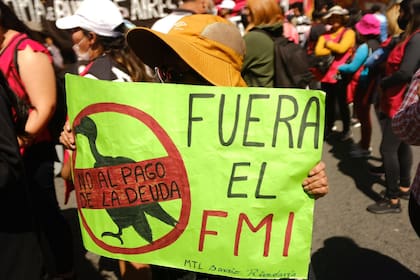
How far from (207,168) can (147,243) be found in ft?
1.09

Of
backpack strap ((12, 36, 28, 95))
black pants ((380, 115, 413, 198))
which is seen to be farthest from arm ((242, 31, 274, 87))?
backpack strap ((12, 36, 28, 95))

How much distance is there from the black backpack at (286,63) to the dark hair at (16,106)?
2049 millimetres

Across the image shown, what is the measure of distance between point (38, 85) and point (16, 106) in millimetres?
526

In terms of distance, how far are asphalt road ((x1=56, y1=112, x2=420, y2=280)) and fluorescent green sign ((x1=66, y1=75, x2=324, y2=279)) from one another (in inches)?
66.0

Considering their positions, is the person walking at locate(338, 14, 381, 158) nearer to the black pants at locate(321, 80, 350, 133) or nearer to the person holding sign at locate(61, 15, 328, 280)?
the black pants at locate(321, 80, 350, 133)

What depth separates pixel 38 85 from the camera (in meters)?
2.17

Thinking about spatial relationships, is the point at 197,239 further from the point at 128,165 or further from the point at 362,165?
the point at 362,165

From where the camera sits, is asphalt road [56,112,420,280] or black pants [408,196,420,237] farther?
asphalt road [56,112,420,280]

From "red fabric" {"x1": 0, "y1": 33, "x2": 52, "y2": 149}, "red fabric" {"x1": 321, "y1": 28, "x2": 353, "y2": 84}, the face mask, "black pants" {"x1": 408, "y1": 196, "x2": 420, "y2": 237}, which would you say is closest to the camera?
"black pants" {"x1": 408, "y1": 196, "x2": 420, "y2": 237}

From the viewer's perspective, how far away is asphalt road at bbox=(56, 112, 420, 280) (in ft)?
9.26

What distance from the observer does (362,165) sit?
4707 mm

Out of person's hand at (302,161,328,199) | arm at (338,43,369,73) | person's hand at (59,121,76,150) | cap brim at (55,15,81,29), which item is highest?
cap brim at (55,15,81,29)

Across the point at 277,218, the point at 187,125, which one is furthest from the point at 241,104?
the point at 277,218

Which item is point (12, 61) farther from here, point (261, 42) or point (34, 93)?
point (261, 42)
